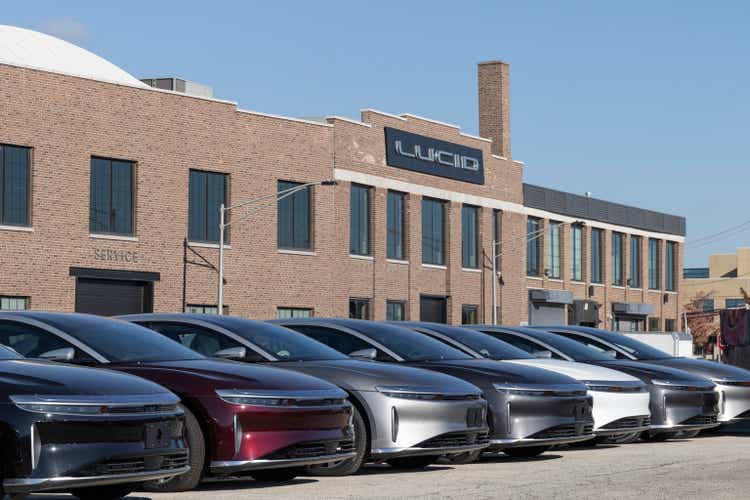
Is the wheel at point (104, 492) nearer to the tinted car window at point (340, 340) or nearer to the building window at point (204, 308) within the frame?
the tinted car window at point (340, 340)

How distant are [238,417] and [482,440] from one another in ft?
12.2

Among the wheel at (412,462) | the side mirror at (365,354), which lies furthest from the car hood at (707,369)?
the wheel at (412,462)

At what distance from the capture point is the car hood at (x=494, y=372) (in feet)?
53.0

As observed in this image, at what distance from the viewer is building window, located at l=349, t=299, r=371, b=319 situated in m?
56.4

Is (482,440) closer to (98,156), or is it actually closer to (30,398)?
(30,398)

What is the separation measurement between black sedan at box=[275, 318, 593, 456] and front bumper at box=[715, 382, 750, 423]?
436cm

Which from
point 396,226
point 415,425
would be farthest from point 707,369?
point 396,226

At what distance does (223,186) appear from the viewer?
50000 mm

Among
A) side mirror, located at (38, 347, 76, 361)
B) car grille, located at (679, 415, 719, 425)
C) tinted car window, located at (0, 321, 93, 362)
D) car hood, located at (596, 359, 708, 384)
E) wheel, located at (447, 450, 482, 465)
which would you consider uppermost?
tinted car window, located at (0, 321, 93, 362)

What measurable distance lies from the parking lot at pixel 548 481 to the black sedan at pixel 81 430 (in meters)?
1.07

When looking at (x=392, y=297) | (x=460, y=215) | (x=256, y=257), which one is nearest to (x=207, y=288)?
(x=256, y=257)

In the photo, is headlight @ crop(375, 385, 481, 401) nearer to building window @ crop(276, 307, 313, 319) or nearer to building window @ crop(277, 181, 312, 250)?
building window @ crop(276, 307, 313, 319)

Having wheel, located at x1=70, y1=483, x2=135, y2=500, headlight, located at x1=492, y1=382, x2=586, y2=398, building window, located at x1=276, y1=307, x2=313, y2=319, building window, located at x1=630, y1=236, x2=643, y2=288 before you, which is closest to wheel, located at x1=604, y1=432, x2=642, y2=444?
headlight, located at x1=492, y1=382, x2=586, y2=398

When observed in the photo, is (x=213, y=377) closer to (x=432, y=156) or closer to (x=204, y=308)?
(x=204, y=308)
